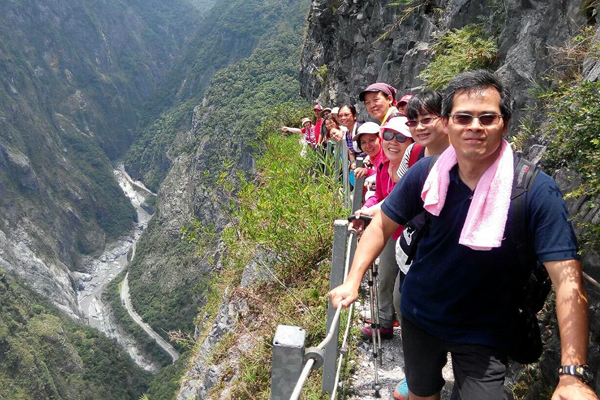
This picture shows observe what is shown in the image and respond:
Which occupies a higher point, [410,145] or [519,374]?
[410,145]

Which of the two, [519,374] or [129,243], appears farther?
[129,243]

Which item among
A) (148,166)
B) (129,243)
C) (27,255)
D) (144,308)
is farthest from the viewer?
(148,166)

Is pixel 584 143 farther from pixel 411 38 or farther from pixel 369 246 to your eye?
pixel 411 38

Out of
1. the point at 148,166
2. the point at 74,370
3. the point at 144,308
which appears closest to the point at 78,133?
the point at 148,166

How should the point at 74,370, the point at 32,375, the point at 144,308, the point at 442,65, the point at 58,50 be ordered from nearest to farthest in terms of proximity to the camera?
the point at 442,65 < the point at 32,375 < the point at 74,370 < the point at 144,308 < the point at 58,50

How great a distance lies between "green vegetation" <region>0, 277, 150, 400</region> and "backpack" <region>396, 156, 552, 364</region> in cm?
4868

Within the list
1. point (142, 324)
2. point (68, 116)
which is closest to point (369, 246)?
point (142, 324)

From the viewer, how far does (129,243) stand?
104250mm

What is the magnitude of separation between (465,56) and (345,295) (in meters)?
4.32

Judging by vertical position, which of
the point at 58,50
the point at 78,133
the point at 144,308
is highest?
the point at 58,50

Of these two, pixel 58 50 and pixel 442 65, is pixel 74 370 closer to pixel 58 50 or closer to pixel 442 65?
pixel 442 65

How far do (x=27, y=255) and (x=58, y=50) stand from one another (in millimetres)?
86994

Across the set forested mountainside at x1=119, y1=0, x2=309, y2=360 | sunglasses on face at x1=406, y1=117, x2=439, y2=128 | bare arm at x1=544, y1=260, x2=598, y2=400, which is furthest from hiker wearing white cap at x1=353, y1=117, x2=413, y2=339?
forested mountainside at x1=119, y1=0, x2=309, y2=360

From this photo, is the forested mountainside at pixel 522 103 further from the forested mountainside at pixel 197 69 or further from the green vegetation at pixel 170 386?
the forested mountainside at pixel 197 69
